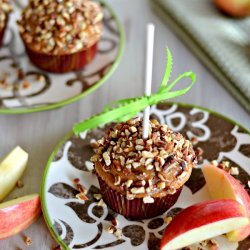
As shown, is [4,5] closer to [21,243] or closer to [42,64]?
[42,64]

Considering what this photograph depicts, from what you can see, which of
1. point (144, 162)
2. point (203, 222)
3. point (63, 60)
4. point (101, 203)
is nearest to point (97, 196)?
point (101, 203)

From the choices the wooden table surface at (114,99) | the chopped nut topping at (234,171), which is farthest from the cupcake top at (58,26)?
the chopped nut topping at (234,171)

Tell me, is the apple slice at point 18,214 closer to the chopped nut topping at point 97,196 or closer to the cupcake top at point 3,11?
the chopped nut topping at point 97,196

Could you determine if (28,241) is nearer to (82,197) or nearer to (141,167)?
(82,197)

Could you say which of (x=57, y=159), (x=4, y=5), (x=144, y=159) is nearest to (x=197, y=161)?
(x=144, y=159)

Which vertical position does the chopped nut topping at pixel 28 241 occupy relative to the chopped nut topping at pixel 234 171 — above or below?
below

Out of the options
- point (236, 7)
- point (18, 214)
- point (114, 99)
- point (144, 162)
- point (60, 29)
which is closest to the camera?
point (144, 162)

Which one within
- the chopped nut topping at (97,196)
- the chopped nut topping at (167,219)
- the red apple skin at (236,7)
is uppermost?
the red apple skin at (236,7)
